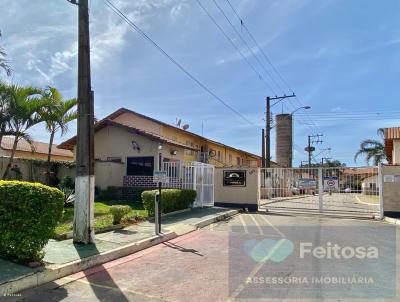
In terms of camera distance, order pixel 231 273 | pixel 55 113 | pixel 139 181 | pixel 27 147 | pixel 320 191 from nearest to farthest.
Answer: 1. pixel 231 273
2. pixel 55 113
3. pixel 320 191
4. pixel 139 181
5. pixel 27 147

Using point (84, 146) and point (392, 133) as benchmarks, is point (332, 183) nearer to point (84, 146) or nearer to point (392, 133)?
point (392, 133)

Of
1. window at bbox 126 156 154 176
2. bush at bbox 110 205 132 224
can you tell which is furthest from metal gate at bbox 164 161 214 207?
bush at bbox 110 205 132 224

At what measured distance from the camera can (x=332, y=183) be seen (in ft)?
61.9

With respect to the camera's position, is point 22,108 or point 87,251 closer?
point 87,251

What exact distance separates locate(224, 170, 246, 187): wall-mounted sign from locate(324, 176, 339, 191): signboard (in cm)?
407

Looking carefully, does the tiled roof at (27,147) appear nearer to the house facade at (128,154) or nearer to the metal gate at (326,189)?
the house facade at (128,154)

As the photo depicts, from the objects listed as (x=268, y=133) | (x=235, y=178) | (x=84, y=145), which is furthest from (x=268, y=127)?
(x=84, y=145)

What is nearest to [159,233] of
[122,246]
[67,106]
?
[122,246]

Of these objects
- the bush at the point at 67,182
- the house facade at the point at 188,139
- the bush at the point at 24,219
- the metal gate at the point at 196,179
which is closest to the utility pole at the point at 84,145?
the bush at the point at 24,219

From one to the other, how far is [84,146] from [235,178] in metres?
11.5

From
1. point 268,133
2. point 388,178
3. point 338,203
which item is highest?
point 268,133

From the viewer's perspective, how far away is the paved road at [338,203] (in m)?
18.6

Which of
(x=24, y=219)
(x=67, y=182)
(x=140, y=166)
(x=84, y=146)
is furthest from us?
(x=140, y=166)

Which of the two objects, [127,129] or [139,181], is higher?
[127,129]
